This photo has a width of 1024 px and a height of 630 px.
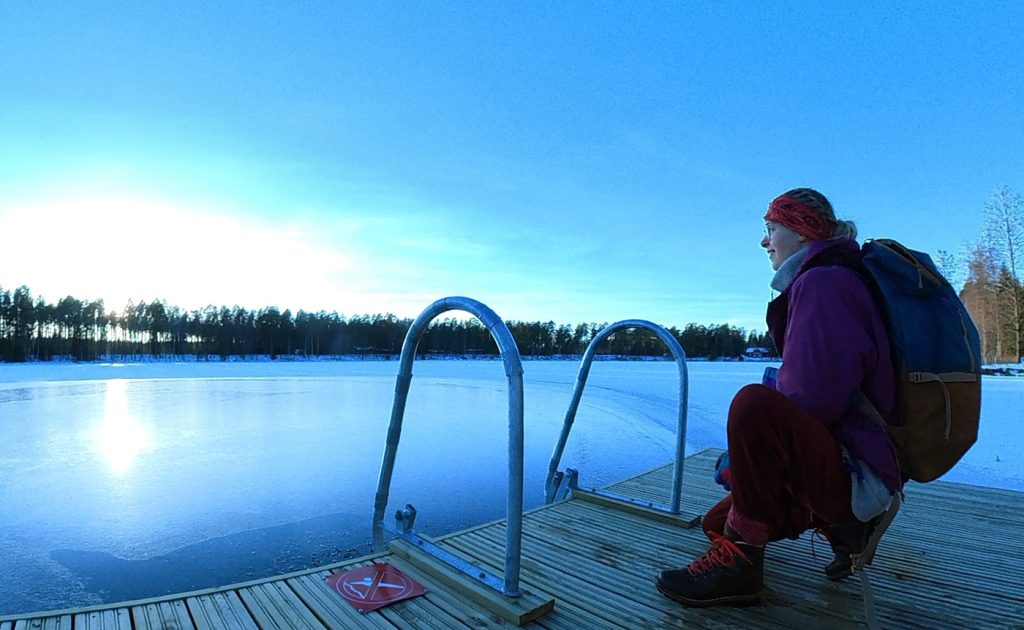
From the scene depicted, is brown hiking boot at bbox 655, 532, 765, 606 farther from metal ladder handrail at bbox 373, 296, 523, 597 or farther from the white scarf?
the white scarf

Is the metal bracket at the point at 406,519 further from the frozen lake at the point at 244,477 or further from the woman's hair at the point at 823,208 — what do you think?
the woman's hair at the point at 823,208

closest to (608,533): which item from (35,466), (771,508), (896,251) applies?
(771,508)

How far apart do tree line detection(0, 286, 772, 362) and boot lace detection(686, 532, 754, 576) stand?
5211cm

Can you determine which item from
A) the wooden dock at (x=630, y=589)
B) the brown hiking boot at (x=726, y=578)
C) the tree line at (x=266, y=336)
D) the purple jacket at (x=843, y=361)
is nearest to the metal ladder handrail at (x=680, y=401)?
the wooden dock at (x=630, y=589)

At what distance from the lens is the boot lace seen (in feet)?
5.48

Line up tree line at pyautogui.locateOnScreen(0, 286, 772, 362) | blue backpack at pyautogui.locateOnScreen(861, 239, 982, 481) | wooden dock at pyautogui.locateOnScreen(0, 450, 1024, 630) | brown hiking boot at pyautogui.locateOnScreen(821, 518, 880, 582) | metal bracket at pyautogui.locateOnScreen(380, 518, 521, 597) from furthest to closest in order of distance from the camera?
tree line at pyautogui.locateOnScreen(0, 286, 772, 362) → metal bracket at pyautogui.locateOnScreen(380, 518, 521, 597) → wooden dock at pyautogui.locateOnScreen(0, 450, 1024, 630) → brown hiking boot at pyautogui.locateOnScreen(821, 518, 880, 582) → blue backpack at pyautogui.locateOnScreen(861, 239, 982, 481)

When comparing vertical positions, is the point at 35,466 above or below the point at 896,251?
below

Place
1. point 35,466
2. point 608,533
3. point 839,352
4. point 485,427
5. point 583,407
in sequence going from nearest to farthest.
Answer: point 839,352
point 608,533
point 35,466
point 485,427
point 583,407

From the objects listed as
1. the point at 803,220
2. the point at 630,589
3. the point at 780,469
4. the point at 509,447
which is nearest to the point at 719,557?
the point at 630,589

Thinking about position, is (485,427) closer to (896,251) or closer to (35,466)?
(35,466)

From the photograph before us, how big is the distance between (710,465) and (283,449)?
461cm

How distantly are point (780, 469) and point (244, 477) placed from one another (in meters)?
4.69

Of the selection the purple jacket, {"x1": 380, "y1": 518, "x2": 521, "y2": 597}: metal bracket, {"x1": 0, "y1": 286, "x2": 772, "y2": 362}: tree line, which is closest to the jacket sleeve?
the purple jacket

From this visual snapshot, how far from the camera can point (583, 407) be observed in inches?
418
